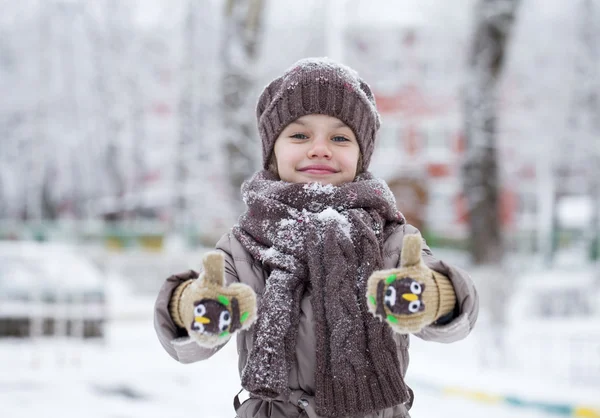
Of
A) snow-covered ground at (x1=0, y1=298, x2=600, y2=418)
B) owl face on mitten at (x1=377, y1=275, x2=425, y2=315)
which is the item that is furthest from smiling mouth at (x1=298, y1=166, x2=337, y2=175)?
snow-covered ground at (x1=0, y1=298, x2=600, y2=418)

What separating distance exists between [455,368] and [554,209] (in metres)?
18.7

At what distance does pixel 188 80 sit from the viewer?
18.0 m

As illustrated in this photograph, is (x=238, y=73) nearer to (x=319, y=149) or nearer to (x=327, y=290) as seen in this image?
(x=319, y=149)

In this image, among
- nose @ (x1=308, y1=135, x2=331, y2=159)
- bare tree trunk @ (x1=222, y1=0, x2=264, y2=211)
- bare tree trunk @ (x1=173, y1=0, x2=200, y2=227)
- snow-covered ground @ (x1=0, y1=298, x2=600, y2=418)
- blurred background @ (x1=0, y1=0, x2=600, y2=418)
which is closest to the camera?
nose @ (x1=308, y1=135, x2=331, y2=159)

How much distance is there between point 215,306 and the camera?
143cm

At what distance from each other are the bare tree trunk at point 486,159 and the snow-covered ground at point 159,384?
1624 millimetres

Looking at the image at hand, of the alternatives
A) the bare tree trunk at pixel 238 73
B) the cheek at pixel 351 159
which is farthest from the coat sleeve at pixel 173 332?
the bare tree trunk at pixel 238 73

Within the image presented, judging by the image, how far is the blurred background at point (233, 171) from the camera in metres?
7.65

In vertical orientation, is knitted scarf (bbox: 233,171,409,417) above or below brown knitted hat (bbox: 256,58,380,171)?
below

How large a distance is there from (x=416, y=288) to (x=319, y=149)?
0.58 meters

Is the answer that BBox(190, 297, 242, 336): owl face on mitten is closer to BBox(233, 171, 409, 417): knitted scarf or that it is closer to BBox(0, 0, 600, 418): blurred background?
BBox(233, 171, 409, 417): knitted scarf

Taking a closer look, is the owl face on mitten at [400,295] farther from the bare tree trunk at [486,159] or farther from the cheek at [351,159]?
the bare tree trunk at [486,159]

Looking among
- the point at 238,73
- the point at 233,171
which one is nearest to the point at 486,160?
the point at 233,171

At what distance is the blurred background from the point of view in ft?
25.1
